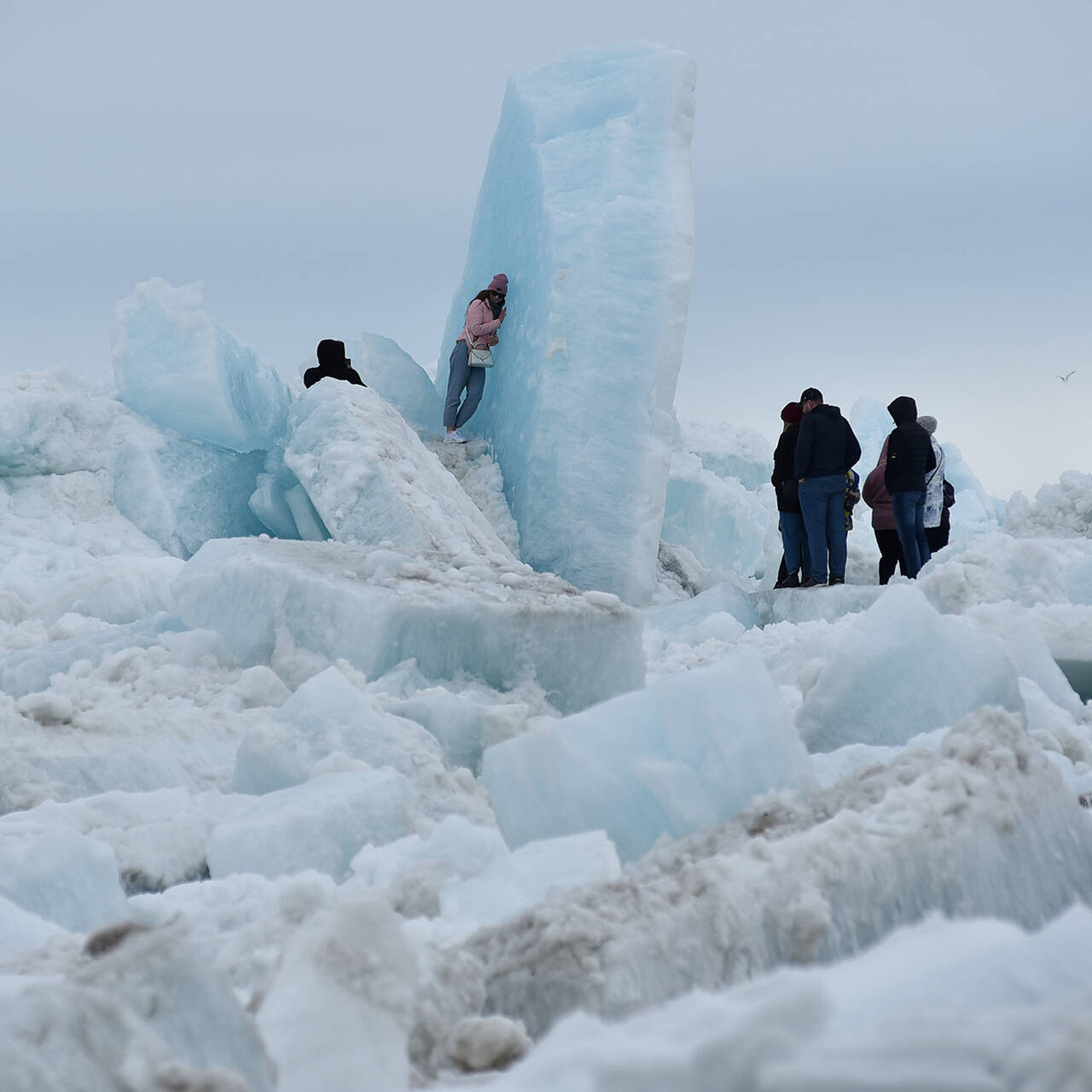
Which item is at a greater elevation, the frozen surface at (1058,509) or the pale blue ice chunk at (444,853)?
the frozen surface at (1058,509)

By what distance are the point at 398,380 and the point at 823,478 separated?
338 centimetres

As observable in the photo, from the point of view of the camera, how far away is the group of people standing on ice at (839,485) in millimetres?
5820

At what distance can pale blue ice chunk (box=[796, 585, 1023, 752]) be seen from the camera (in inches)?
91.4

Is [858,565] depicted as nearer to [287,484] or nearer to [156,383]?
[287,484]

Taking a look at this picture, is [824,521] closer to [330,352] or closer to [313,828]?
[330,352]

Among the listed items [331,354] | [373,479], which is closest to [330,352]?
[331,354]

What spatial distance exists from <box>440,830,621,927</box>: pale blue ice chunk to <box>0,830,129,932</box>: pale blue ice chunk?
0.61 meters

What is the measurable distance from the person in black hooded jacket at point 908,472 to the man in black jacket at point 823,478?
0.20 metres

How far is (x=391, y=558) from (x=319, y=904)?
1904 millimetres

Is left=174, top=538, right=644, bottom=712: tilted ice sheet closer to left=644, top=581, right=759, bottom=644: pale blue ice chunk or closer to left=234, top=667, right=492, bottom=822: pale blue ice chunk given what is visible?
left=234, top=667, right=492, bottom=822: pale blue ice chunk

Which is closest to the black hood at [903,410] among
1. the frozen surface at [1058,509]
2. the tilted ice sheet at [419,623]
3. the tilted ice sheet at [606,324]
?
the tilted ice sheet at [606,324]

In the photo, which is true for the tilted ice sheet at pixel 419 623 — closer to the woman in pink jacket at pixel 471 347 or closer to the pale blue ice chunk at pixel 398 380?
the woman in pink jacket at pixel 471 347

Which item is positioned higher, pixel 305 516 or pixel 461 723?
pixel 305 516

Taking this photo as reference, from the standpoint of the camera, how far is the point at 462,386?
7.39 metres
